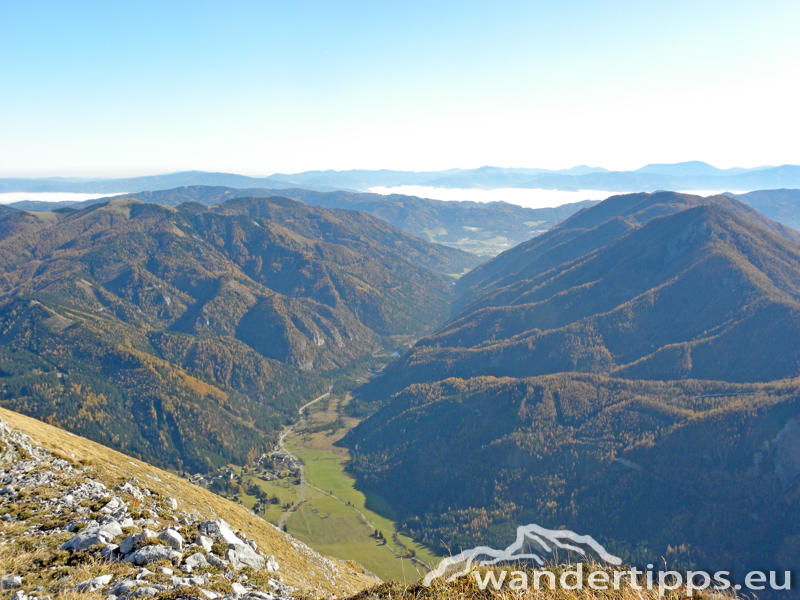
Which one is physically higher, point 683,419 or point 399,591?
point 399,591

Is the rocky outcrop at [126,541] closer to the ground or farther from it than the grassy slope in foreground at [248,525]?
farther from it

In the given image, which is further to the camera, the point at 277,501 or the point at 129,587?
the point at 277,501

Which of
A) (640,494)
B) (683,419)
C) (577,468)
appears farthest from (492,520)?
(683,419)

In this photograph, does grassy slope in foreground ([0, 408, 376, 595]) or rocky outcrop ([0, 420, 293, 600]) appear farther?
grassy slope in foreground ([0, 408, 376, 595])

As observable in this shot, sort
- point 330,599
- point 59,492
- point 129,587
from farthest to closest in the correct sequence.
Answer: point 59,492 < point 330,599 < point 129,587

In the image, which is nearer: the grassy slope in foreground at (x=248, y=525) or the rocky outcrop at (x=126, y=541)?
the rocky outcrop at (x=126, y=541)

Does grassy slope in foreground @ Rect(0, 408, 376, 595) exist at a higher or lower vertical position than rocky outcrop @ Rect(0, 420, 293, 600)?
lower

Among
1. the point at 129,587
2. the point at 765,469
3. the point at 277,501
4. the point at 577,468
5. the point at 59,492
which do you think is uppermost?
the point at 129,587

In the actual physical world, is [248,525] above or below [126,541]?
below

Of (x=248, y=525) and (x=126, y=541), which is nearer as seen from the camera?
(x=126, y=541)

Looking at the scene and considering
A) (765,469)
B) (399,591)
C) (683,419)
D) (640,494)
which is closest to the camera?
(399,591)

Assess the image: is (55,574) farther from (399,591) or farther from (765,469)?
(765,469)
